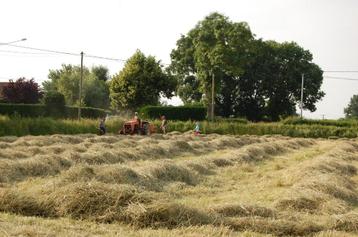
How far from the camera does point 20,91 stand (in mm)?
53031

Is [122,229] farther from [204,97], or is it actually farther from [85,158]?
[204,97]

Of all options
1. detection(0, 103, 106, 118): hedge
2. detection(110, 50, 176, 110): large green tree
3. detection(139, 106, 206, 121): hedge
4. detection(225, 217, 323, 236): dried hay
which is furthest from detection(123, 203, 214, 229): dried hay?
detection(110, 50, 176, 110): large green tree

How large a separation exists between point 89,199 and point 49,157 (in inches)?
258

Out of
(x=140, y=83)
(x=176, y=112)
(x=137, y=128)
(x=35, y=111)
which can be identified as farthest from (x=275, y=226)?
(x=140, y=83)

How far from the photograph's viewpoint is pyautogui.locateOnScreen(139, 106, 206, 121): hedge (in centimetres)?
4872

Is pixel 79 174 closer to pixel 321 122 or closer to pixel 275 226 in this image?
pixel 275 226

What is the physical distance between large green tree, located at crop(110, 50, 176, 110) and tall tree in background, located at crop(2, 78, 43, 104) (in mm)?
7792

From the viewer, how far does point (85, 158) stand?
15.4 m

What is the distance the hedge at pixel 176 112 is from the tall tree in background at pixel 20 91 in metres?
11.7

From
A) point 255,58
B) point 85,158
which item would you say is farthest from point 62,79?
point 85,158

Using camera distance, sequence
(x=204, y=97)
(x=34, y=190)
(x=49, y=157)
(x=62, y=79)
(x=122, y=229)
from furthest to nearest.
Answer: (x=62, y=79) → (x=204, y=97) → (x=49, y=157) → (x=34, y=190) → (x=122, y=229)

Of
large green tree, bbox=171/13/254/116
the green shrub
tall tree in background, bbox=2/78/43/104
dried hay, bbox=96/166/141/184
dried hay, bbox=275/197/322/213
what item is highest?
large green tree, bbox=171/13/254/116

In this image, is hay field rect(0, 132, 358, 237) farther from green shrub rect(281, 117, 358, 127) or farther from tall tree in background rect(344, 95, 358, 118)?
tall tree in background rect(344, 95, 358, 118)

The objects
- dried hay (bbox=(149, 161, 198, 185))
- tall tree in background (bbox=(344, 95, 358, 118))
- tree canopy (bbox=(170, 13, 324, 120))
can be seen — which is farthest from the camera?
tall tree in background (bbox=(344, 95, 358, 118))
